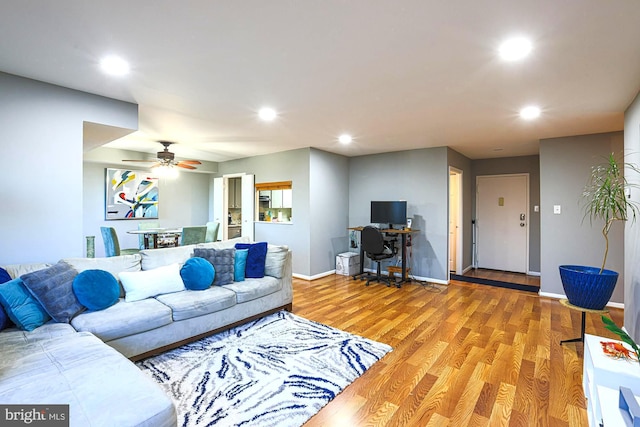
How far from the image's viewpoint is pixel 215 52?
211 centimetres

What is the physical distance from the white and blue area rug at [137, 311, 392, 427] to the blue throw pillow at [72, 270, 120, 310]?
582 millimetres

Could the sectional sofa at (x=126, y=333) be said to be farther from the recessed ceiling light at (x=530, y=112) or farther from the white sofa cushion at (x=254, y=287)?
the recessed ceiling light at (x=530, y=112)

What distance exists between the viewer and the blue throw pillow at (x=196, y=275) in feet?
9.86

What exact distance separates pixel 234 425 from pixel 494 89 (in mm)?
3290

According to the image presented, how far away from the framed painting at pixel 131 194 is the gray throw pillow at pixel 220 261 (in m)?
3.87

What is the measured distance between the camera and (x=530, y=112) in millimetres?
3320

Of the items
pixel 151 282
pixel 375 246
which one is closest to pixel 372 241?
pixel 375 246

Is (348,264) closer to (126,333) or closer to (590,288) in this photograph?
(590,288)

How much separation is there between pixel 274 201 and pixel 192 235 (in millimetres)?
1808

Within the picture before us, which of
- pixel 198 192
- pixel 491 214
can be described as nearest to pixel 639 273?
pixel 491 214

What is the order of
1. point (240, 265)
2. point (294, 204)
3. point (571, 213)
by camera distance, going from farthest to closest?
point (294, 204)
point (571, 213)
point (240, 265)

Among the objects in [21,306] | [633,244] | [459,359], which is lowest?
[459,359]

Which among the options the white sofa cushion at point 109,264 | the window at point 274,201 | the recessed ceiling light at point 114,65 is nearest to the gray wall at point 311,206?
the window at point 274,201

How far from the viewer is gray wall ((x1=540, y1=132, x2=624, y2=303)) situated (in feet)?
13.2
